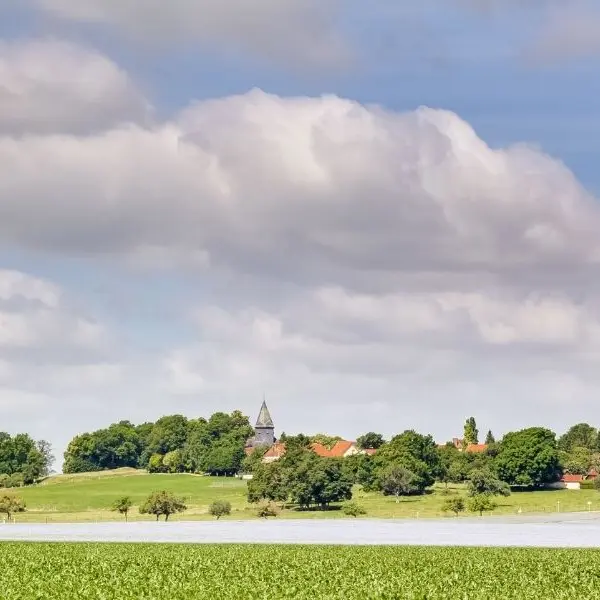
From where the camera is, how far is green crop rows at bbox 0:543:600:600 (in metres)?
42.1

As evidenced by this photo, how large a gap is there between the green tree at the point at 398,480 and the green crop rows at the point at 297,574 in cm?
11764

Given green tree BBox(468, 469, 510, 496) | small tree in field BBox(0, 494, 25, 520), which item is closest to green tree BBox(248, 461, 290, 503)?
green tree BBox(468, 469, 510, 496)

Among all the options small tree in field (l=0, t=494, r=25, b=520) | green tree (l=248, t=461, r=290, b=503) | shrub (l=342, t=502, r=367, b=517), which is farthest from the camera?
small tree in field (l=0, t=494, r=25, b=520)

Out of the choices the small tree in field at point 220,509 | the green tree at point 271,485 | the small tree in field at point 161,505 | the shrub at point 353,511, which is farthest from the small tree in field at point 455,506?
the small tree in field at point 161,505

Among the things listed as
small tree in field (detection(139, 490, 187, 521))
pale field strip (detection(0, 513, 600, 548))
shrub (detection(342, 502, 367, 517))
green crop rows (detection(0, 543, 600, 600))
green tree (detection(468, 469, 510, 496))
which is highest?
green tree (detection(468, 469, 510, 496))

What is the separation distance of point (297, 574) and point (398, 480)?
139860 millimetres

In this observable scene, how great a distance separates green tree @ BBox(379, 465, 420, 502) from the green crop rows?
118 meters

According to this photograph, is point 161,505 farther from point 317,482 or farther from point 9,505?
point 9,505

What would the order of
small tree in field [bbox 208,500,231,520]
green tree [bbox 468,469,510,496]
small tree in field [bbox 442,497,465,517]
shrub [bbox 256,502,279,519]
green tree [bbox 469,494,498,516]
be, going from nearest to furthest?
green tree [bbox 469,494,498,516], small tree in field [bbox 442,497,465,517], shrub [bbox 256,502,279,519], small tree in field [bbox 208,500,231,520], green tree [bbox 468,469,510,496]

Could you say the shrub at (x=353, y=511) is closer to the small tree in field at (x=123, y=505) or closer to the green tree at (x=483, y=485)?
the green tree at (x=483, y=485)

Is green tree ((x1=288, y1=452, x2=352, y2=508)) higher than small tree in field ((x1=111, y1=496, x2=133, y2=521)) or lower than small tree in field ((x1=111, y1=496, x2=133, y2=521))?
higher

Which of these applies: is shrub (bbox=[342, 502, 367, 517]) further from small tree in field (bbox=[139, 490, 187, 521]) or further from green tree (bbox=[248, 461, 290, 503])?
small tree in field (bbox=[139, 490, 187, 521])

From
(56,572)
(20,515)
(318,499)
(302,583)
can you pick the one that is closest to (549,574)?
(302,583)

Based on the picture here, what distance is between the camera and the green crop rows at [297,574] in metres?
42.1
